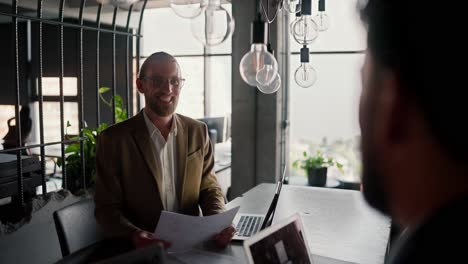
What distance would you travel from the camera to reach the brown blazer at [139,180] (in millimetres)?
2119

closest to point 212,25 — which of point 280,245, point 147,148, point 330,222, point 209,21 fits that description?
point 209,21

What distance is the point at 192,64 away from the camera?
792 cm

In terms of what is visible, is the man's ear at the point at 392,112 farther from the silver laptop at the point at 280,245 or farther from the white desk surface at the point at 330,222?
the white desk surface at the point at 330,222

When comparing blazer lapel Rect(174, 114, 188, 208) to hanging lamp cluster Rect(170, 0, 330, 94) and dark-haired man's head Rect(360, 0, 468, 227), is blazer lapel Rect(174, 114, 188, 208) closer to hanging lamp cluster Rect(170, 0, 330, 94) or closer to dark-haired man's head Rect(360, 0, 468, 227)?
hanging lamp cluster Rect(170, 0, 330, 94)

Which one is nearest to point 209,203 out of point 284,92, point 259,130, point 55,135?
point 259,130

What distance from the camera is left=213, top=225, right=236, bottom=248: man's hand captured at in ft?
5.82

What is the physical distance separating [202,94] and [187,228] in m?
6.52

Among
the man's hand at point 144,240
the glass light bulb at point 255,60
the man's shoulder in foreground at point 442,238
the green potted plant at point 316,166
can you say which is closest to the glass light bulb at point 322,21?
the glass light bulb at point 255,60

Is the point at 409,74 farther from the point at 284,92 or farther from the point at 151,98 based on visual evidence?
the point at 284,92

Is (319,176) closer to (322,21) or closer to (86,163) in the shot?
(86,163)

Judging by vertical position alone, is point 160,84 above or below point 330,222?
above

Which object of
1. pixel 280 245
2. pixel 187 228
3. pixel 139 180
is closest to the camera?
pixel 280 245

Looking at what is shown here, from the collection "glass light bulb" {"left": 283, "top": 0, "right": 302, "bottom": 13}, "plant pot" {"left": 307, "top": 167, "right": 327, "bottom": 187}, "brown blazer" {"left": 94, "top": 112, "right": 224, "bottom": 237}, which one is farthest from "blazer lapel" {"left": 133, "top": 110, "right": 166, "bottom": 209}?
"plant pot" {"left": 307, "top": 167, "right": 327, "bottom": 187}

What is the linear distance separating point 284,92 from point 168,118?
2.74 metres
